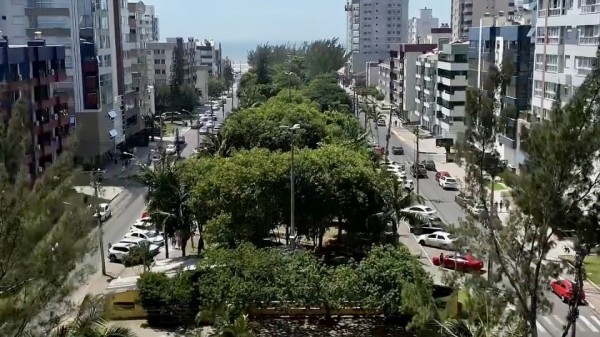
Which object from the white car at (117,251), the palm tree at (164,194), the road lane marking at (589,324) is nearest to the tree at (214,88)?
the white car at (117,251)

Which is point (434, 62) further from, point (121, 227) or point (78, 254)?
point (78, 254)

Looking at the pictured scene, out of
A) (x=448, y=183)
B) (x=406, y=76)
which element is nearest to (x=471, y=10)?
(x=406, y=76)

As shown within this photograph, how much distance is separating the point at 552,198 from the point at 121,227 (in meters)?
25.8

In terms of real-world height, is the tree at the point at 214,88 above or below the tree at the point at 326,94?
below

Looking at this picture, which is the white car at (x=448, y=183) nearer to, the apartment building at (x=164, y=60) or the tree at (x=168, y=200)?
the tree at (x=168, y=200)

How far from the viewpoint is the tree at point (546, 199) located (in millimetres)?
13508

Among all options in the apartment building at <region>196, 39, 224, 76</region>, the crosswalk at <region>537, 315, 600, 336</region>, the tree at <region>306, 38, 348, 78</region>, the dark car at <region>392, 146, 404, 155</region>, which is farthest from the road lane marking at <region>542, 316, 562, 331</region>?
the apartment building at <region>196, 39, 224, 76</region>

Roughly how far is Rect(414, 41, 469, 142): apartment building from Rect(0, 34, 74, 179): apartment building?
99.2 ft

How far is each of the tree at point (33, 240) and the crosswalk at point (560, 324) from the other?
51.7 ft

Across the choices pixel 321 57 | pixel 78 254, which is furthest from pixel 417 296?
pixel 321 57

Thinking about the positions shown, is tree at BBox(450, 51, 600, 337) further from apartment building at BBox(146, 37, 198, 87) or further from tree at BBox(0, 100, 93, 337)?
apartment building at BBox(146, 37, 198, 87)

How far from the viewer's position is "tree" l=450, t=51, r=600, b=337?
13508 mm

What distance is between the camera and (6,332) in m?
9.80

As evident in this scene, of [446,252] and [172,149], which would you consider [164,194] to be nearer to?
[446,252]
